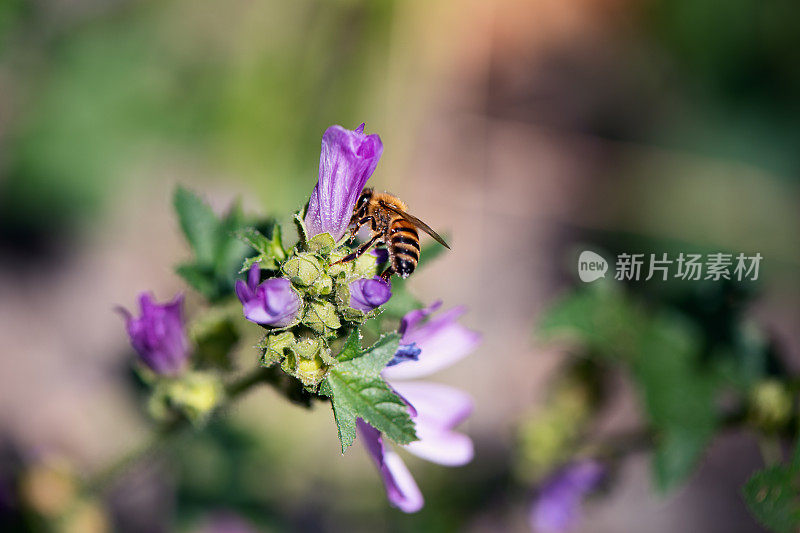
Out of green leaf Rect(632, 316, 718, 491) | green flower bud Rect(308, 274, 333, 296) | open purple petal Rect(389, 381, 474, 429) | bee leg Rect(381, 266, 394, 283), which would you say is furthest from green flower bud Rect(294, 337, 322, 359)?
green leaf Rect(632, 316, 718, 491)

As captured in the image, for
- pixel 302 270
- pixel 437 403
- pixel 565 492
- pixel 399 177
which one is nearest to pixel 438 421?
pixel 437 403

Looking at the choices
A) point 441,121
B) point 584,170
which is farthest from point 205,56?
point 584,170

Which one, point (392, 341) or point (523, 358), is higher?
point (392, 341)

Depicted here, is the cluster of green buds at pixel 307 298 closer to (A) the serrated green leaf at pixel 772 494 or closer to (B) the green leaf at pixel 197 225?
(B) the green leaf at pixel 197 225

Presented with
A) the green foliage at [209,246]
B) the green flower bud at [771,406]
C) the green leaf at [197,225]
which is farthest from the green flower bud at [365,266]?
the green flower bud at [771,406]

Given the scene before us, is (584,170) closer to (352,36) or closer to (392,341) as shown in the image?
(352,36)

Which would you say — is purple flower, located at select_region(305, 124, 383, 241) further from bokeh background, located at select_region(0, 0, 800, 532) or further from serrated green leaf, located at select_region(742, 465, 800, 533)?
bokeh background, located at select_region(0, 0, 800, 532)
